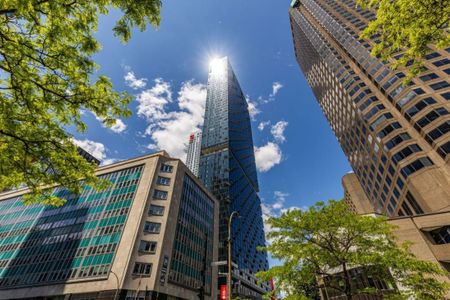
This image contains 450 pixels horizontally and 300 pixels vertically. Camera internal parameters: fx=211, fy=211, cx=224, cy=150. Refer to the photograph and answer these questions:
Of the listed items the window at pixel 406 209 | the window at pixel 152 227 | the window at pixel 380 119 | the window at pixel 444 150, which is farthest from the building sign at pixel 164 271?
the window at pixel 380 119

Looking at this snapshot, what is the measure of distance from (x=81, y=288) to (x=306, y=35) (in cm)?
11100

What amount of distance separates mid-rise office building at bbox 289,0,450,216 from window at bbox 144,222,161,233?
4028cm

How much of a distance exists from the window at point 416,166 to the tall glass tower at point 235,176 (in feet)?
172

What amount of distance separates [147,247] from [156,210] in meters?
6.76

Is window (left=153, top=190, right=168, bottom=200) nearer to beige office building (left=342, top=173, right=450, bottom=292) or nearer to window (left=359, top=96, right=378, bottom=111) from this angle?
beige office building (left=342, top=173, right=450, bottom=292)

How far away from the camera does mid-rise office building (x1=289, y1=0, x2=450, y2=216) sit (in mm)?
36375

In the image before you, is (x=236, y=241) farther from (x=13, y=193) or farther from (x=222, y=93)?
(x=222, y=93)

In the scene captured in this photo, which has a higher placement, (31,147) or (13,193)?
(13,193)

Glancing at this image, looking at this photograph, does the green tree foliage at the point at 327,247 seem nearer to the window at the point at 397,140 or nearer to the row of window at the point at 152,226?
the row of window at the point at 152,226

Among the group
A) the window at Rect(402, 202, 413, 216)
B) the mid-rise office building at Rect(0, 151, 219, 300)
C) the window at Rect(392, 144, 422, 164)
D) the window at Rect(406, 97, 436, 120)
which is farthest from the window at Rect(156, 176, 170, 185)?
the window at Rect(406, 97, 436, 120)

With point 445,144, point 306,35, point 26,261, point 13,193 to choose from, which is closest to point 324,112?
point 306,35

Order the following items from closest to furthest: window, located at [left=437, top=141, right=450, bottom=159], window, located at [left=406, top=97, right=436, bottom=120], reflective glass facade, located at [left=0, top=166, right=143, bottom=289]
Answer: window, located at [left=437, top=141, right=450, bottom=159] → reflective glass facade, located at [left=0, top=166, right=143, bottom=289] → window, located at [left=406, top=97, right=436, bottom=120]

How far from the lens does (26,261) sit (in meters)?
40.8

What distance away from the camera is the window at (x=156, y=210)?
130 feet
